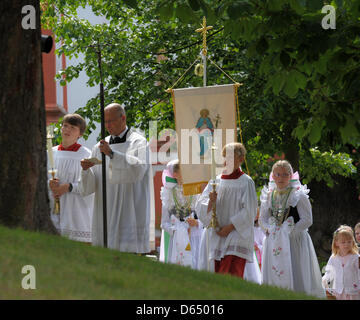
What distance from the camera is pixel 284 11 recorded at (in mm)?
7469

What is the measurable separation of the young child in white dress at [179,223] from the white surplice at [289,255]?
65.3 inches

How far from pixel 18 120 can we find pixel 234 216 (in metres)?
3.54

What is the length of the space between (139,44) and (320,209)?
27.4 feet

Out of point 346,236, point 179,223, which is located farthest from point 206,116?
point 346,236

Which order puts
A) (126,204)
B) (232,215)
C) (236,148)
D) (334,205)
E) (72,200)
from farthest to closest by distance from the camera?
(334,205), (72,200), (232,215), (236,148), (126,204)

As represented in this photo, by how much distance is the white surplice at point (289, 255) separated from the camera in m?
11.0

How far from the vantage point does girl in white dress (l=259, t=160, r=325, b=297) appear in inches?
429

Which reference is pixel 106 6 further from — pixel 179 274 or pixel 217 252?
pixel 179 274

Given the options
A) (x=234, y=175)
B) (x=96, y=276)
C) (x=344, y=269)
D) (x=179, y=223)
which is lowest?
(x=344, y=269)

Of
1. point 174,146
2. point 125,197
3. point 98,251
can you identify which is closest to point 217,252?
point 125,197

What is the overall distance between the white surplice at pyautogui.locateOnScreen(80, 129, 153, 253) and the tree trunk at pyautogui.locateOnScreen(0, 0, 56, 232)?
2.27m

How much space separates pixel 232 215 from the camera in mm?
9953

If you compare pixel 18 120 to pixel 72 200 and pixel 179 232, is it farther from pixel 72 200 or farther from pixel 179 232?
pixel 179 232

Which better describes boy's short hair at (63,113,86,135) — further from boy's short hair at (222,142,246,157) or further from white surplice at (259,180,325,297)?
white surplice at (259,180,325,297)
